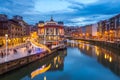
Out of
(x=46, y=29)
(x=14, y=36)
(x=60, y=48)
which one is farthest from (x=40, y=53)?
(x=46, y=29)

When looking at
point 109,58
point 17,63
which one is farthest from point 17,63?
point 109,58

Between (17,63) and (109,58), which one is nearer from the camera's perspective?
(17,63)

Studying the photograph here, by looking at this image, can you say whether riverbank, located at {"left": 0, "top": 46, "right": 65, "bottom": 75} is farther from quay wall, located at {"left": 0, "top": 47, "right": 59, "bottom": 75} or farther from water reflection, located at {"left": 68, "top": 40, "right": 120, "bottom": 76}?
water reflection, located at {"left": 68, "top": 40, "right": 120, "bottom": 76}

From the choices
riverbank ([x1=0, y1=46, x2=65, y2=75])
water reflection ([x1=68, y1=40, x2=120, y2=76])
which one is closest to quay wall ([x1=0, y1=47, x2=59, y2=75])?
riverbank ([x1=0, y1=46, x2=65, y2=75])

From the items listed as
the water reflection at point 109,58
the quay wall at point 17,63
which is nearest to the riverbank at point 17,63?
the quay wall at point 17,63

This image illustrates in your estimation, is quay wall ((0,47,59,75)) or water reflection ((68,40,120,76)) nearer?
quay wall ((0,47,59,75))

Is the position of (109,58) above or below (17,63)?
below

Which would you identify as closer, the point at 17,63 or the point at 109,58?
the point at 17,63

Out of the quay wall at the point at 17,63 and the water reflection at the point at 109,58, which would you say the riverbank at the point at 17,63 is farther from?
the water reflection at the point at 109,58

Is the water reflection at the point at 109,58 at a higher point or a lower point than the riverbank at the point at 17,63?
lower

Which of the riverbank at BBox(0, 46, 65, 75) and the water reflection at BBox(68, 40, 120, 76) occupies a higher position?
the riverbank at BBox(0, 46, 65, 75)

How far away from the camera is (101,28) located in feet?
615

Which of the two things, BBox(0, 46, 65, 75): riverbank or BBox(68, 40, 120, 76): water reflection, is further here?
BBox(68, 40, 120, 76): water reflection

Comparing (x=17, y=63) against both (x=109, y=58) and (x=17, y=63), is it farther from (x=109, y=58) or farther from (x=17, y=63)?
(x=109, y=58)
